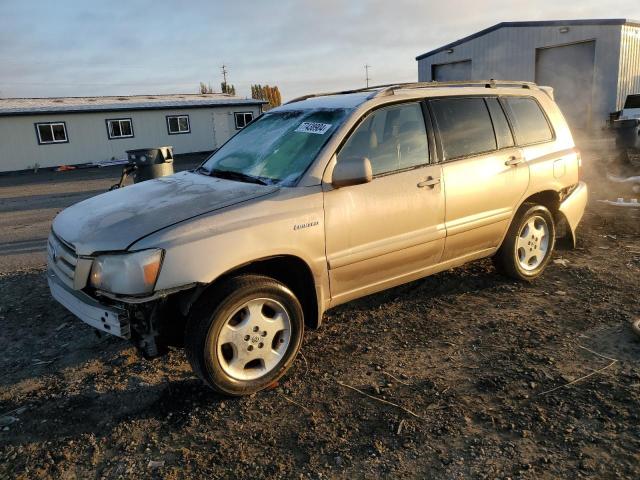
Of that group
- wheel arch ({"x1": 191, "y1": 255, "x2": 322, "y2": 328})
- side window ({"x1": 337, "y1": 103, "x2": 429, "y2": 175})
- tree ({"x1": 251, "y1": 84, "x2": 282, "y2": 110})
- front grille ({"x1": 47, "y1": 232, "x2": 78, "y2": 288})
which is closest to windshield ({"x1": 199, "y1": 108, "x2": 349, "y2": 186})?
side window ({"x1": 337, "y1": 103, "x2": 429, "y2": 175})

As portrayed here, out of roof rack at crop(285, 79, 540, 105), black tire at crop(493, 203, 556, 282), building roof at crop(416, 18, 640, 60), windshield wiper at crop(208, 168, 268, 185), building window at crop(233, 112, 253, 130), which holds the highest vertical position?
building roof at crop(416, 18, 640, 60)

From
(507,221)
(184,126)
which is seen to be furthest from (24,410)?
(184,126)

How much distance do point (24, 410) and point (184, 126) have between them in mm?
25448

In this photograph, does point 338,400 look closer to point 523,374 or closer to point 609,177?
point 523,374

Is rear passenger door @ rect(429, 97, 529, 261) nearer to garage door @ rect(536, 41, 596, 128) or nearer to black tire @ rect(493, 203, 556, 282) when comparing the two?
black tire @ rect(493, 203, 556, 282)

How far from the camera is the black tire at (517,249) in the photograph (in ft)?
15.5

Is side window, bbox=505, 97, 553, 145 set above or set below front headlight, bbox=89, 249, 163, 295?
above

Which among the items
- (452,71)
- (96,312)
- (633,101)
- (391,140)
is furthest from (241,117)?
(96,312)

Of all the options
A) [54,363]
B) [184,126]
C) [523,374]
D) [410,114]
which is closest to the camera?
[523,374]

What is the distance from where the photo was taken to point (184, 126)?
88.2 ft

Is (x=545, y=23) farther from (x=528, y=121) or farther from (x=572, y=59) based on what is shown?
(x=528, y=121)

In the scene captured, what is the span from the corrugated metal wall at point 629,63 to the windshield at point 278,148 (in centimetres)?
1876

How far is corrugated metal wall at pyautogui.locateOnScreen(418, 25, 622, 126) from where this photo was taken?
18.3 meters

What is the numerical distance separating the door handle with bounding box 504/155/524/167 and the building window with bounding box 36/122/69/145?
24.5m
